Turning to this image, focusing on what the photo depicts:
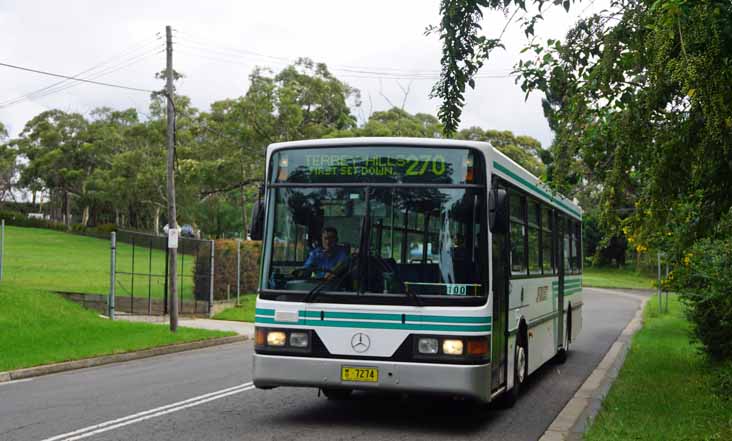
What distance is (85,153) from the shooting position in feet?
265

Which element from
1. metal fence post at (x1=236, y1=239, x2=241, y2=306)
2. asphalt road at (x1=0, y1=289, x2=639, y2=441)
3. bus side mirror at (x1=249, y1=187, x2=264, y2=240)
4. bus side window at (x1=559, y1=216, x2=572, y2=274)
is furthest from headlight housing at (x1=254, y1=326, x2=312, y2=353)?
metal fence post at (x1=236, y1=239, x2=241, y2=306)

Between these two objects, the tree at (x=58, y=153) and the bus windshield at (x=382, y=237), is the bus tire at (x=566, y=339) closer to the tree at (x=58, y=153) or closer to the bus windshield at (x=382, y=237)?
the bus windshield at (x=382, y=237)

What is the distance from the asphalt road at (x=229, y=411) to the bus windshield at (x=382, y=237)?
143cm

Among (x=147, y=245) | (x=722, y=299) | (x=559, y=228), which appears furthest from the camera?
(x=147, y=245)

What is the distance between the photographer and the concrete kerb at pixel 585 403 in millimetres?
9273

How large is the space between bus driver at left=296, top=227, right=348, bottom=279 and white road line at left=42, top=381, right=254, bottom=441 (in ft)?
8.23

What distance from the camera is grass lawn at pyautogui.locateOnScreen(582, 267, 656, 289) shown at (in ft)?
220

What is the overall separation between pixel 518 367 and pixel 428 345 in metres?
2.83

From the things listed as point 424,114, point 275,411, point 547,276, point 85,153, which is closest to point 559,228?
point 547,276

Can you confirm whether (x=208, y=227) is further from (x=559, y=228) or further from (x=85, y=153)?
(x=559, y=228)

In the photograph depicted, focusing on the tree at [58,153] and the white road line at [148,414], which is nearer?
the white road line at [148,414]

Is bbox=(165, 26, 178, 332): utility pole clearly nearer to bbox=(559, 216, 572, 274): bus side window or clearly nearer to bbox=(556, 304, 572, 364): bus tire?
bbox=(556, 304, 572, 364): bus tire

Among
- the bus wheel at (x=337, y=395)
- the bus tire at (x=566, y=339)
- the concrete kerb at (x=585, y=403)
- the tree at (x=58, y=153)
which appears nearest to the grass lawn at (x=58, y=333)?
the bus wheel at (x=337, y=395)

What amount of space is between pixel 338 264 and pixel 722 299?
19.3 ft
